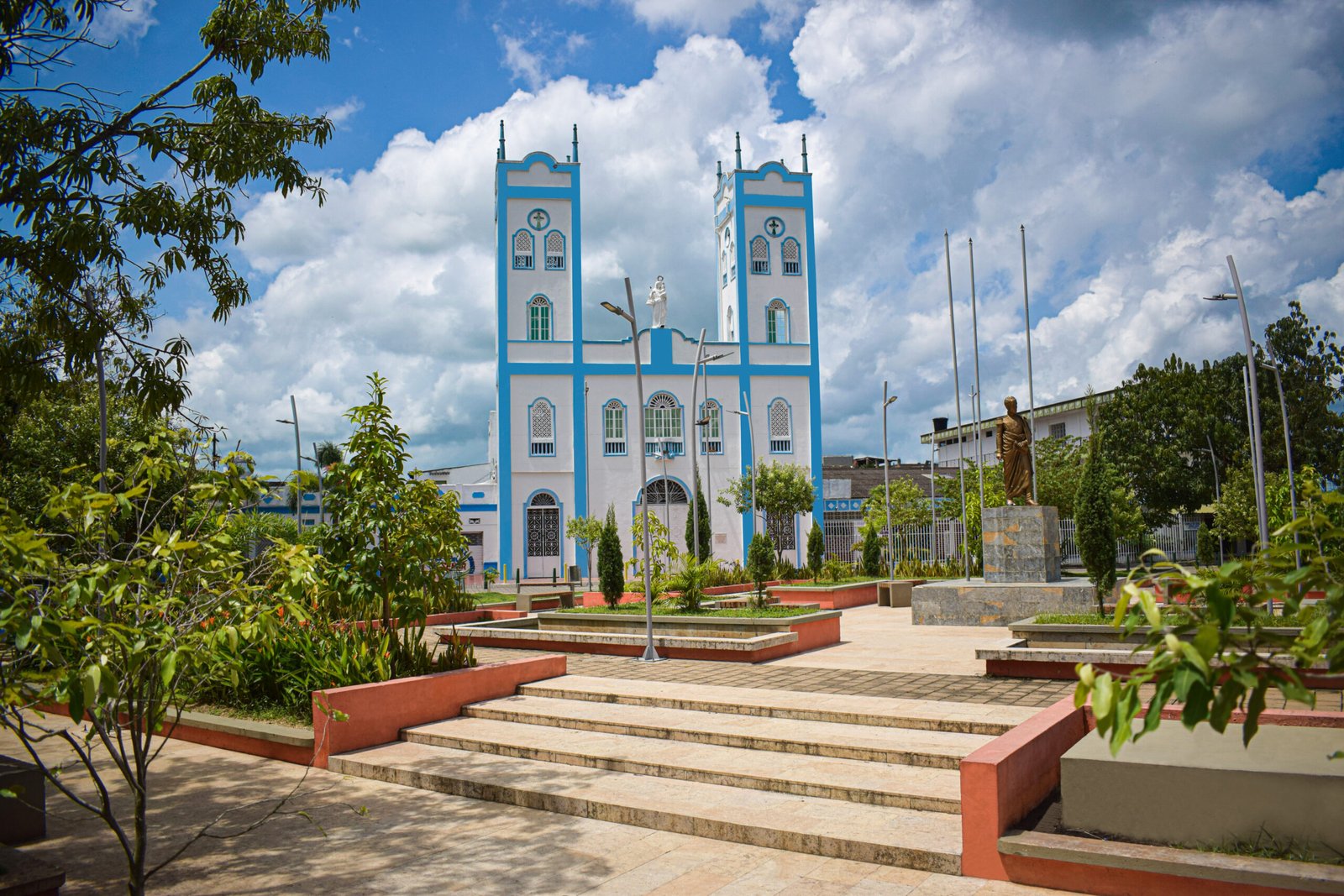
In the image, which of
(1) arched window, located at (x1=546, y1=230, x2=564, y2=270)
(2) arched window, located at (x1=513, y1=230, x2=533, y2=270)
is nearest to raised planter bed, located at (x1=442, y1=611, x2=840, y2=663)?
(2) arched window, located at (x1=513, y1=230, x2=533, y2=270)

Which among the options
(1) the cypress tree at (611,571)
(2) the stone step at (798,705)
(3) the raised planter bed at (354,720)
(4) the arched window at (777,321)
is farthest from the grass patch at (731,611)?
(4) the arched window at (777,321)

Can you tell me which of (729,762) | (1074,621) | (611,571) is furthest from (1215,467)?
(729,762)

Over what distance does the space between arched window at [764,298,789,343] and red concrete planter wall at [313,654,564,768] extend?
112ft

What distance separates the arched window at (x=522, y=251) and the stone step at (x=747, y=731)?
33457mm

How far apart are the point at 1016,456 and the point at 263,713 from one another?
45.5 feet

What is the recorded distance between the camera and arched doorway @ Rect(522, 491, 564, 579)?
131 feet

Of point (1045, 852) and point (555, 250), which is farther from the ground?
point (555, 250)

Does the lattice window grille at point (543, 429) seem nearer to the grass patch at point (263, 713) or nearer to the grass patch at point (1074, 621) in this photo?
the grass patch at point (1074, 621)

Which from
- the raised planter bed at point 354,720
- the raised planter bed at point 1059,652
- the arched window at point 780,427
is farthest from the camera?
the arched window at point 780,427

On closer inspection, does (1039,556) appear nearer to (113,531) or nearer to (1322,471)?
(113,531)

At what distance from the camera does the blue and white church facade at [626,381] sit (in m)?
40.0

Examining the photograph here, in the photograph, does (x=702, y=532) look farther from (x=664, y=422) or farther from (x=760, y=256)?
(x=760, y=256)

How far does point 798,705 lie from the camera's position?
8352 millimetres

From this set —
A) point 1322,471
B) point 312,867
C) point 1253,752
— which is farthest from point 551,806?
point 1322,471
